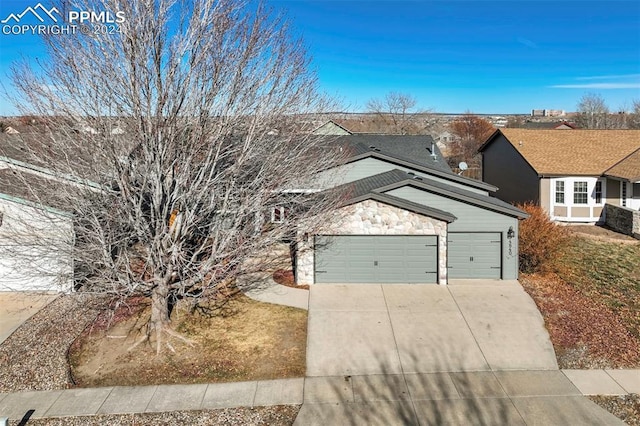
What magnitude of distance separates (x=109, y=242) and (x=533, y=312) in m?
11.0

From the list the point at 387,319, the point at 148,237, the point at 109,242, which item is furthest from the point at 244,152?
the point at 387,319

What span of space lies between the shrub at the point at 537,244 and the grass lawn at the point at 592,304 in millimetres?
414

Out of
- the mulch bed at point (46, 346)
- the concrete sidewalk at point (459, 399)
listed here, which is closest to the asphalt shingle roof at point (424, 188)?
the concrete sidewalk at point (459, 399)

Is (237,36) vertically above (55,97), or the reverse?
(237,36)

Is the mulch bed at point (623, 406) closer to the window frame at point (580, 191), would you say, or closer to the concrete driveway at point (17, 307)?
the concrete driveway at point (17, 307)

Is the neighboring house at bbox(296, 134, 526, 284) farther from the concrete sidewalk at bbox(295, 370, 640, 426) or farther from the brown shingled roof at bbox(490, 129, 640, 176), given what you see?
the brown shingled roof at bbox(490, 129, 640, 176)

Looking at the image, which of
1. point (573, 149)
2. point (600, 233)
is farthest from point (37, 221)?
point (573, 149)

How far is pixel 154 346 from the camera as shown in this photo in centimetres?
965

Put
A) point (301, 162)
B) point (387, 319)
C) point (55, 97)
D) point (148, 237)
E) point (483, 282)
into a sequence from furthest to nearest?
point (483, 282), point (301, 162), point (387, 319), point (148, 237), point (55, 97)

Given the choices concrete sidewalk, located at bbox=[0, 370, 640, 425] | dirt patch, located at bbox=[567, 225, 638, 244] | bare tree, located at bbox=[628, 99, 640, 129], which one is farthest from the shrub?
bare tree, located at bbox=[628, 99, 640, 129]

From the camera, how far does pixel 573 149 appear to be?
2381 cm

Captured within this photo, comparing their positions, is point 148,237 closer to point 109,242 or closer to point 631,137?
point 109,242

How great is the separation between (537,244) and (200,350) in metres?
11.9

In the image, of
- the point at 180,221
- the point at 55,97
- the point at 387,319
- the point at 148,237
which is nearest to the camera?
the point at 55,97
